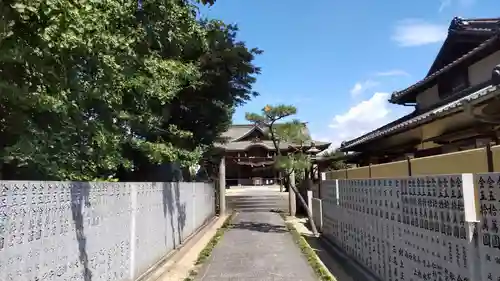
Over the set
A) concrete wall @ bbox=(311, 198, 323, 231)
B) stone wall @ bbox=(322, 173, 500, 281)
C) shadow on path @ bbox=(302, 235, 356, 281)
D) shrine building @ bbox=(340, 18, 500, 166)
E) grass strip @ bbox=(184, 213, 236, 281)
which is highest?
shrine building @ bbox=(340, 18, 500, 166)

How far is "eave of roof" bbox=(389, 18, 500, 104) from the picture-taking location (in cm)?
940

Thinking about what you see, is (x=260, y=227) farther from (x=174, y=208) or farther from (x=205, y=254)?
(x=205, y=254)

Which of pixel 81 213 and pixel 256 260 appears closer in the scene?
pixel 81 213

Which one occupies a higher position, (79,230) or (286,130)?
(286,130)

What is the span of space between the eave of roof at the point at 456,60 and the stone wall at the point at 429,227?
13.2ft

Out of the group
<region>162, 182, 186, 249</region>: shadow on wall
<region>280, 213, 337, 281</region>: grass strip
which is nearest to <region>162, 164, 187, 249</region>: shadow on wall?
<region>162, 182, 186, 249</region>: shadow on wall

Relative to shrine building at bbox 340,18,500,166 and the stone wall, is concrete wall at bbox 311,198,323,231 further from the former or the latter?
the stone wall

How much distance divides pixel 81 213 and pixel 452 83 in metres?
11.5

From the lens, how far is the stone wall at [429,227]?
3.99 metres

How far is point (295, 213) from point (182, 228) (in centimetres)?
1351

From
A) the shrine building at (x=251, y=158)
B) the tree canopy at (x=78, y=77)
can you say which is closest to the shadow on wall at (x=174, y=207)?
the tree canopy at (x=78, y=77)

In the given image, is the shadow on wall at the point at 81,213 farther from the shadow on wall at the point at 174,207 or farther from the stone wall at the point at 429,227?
the shadow on wall at the point at 174,207

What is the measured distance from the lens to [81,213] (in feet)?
17.4

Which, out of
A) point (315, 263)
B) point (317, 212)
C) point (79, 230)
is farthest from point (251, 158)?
point (79, 230)
